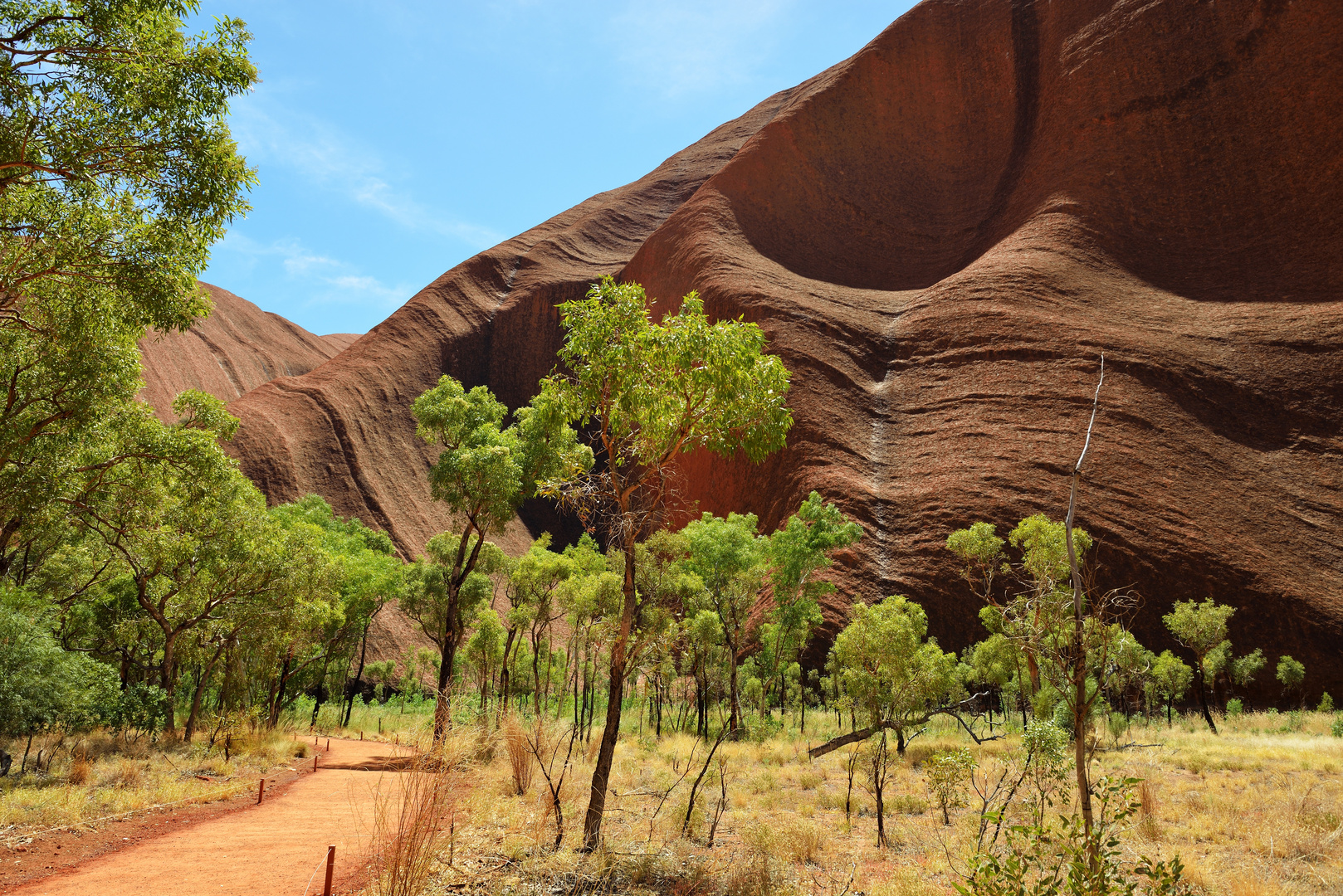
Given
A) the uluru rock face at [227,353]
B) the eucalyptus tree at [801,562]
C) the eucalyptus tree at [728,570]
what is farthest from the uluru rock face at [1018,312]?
the uluru rock face at [227,353]

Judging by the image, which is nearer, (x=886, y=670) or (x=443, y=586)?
(x=886, y=670)

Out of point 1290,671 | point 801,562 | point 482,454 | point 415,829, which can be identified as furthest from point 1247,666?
point 415,829

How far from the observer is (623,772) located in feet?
47.8

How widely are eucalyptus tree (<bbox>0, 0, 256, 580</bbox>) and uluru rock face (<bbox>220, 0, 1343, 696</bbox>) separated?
24.6 m

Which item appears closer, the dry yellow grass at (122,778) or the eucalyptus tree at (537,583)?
the dry yellow grass at (122,778)

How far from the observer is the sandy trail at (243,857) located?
22.0 ft

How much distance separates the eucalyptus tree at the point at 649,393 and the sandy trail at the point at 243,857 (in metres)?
3.20

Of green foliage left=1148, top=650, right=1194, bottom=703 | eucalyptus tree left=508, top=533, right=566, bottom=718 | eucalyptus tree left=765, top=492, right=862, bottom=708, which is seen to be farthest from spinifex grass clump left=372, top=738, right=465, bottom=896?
green foliage left=1148, top=650, right=1194, bottom=703

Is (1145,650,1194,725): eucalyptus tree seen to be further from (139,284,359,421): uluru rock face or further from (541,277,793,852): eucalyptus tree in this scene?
(139,284,359,421): uluru rock face

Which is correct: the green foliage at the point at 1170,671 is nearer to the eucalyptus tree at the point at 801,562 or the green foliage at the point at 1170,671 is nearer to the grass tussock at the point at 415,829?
the eucalyptus tree at the point at 801,562

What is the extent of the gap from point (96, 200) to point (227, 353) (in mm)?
98961

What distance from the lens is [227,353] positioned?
303 feet

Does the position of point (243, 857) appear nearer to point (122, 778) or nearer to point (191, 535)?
point (122, 778)

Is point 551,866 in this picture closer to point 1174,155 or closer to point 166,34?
point 166,34
